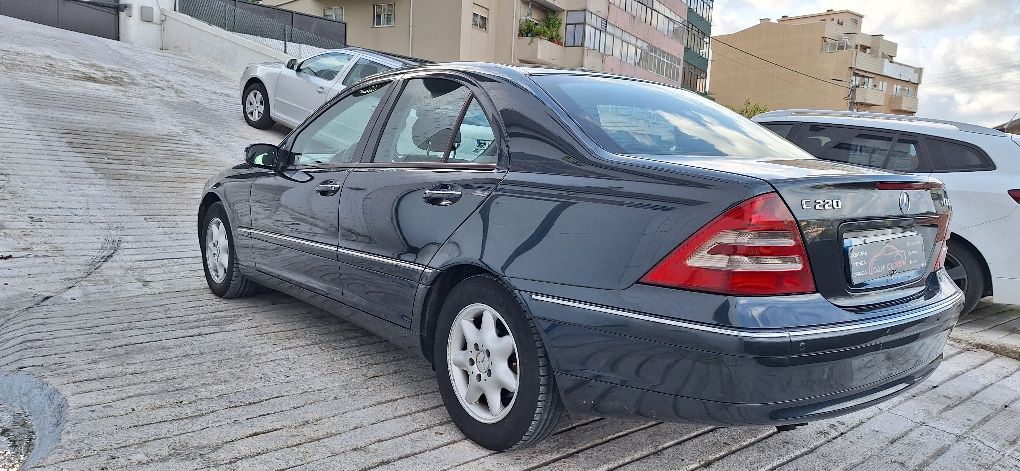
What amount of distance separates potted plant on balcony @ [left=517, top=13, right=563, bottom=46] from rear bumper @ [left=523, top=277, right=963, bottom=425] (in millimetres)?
34769

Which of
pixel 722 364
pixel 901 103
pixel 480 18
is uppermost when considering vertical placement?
pixel 901 103

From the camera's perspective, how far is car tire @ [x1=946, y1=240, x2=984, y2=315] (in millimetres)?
5523

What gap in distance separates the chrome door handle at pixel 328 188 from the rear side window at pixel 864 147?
14.2 feet

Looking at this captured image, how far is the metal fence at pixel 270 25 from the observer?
24.5 meters

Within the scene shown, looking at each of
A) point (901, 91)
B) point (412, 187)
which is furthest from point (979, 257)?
point (901, 91)

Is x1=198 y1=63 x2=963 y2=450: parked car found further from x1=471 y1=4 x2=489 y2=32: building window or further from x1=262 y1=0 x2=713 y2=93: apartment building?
x1=471 y1=4 x2=489 y2=32: building window

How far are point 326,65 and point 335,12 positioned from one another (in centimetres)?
2979

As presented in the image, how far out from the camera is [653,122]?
303 centimetres

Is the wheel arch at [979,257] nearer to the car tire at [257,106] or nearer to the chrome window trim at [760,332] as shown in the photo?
the chrome window trim at [760,332]

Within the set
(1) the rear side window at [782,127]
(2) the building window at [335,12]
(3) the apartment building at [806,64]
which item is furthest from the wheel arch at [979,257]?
(3) the apartment building at [806,64]

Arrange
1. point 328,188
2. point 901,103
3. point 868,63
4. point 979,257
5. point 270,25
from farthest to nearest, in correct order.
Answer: point 901,103
point 868,63
point 270,25
point 979,257
point 328,188

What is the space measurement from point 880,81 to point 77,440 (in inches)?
3380

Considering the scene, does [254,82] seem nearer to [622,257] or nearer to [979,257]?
[979,257]

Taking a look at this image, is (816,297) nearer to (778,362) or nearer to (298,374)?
(778,362)
